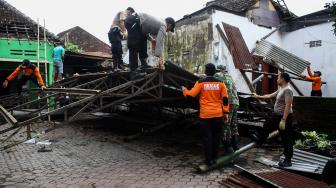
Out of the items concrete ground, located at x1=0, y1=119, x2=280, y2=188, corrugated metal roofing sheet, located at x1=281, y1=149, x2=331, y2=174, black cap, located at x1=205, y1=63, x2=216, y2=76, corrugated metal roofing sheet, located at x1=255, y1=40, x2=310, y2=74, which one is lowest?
concrete ground, located at x1=0, y1=119, x2=280, y2=188

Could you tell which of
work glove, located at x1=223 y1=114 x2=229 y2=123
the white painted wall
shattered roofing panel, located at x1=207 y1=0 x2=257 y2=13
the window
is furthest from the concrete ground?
the window

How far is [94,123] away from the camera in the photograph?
12.4 meters

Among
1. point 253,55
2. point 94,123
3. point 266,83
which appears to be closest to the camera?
point 94,123

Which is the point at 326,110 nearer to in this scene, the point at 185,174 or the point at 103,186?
the point at 185,174

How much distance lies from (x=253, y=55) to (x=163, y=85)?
982 centimetres

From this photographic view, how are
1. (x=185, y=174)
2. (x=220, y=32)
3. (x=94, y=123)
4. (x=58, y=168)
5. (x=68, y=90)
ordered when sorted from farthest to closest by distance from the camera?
(x=220, y=32) → (x=94, y=123) → (x=68, y=90) → (x=58, y=168) → (x=185, y=174)

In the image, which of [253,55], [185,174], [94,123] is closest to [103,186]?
[185,174]

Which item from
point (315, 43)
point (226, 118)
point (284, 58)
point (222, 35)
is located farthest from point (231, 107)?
point (315, 43)

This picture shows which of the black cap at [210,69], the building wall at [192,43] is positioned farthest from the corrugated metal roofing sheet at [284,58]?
the black cap at [210,69]

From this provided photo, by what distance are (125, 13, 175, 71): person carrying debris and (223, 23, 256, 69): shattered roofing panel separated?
803 centimetres

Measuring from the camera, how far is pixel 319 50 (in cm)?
1662

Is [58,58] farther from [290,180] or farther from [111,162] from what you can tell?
[290,180]

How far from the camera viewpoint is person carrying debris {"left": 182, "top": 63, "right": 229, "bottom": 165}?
19.9ft

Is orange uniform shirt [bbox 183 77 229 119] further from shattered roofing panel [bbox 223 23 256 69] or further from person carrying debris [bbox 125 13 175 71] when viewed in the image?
shattered roofing panel [bbox 223 23 256 69]
